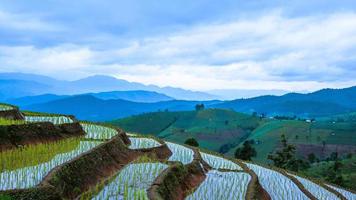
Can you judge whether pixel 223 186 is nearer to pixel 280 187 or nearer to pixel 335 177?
pixel 280 187

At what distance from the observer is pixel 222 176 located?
19.8m

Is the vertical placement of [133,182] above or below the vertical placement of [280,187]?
above

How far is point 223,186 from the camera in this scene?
56.1 ft

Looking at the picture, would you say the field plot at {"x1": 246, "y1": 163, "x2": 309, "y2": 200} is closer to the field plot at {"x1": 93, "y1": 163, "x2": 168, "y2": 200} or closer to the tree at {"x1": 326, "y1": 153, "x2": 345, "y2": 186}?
the field plot at {"x1": 93, "y1": 163, "x2": 168, "y2": 200}

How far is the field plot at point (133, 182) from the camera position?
39.5 feet

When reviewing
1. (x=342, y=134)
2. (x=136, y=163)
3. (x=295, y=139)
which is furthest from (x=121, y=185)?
(x=342, y=134)

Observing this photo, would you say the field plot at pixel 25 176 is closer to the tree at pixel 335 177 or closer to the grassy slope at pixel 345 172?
the grassy slope at pixel 345 172

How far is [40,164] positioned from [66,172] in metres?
1.95

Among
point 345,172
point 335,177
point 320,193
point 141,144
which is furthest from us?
point 345,172

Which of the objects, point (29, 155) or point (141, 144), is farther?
point (141, 144)

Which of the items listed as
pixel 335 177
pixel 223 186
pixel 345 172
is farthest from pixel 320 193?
pixel 345 172

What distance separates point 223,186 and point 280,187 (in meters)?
3.96

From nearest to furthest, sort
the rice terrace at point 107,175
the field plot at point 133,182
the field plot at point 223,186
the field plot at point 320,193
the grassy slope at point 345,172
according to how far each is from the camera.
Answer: the field plot at point 133,182, the rice terrace at point 107,175, the field plot at point 223,186, the field plot at point 320,193, the grassy slope at point 345,172

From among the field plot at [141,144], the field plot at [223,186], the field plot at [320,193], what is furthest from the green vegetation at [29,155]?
the field plot at [320,193]
